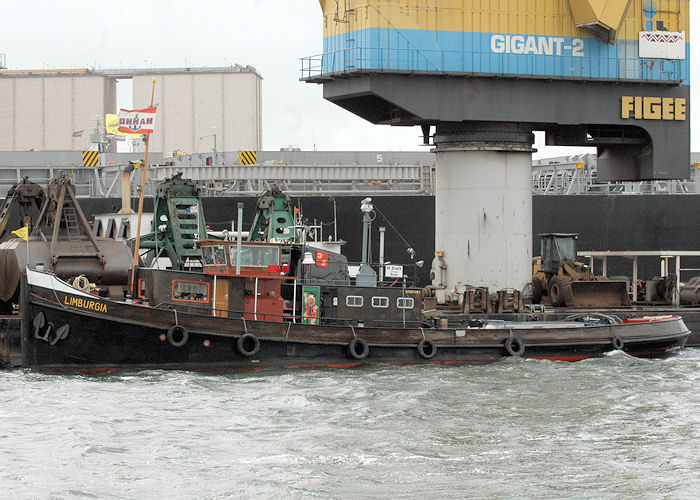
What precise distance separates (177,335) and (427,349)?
6.88m

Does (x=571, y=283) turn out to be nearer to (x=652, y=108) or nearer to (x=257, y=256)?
(x=652, y=108)

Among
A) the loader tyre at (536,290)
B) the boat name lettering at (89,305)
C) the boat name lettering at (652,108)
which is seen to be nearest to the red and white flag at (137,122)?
the boat name lettering at (89,305)

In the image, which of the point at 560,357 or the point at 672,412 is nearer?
the point at 672,412

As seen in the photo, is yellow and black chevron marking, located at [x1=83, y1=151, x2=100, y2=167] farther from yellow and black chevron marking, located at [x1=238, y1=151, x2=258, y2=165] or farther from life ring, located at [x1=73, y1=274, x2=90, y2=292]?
life ring, located at [x1=73, y1=274, x2=90, y2=292]

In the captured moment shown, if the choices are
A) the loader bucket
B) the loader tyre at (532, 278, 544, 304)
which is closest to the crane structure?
the loader tyre at (532, 278, 544, 304)

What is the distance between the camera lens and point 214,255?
29531 mm

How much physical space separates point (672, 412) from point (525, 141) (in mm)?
15626

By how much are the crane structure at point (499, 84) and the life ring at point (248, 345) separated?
9321 millimetres

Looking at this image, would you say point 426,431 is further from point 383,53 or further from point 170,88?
point 170,88

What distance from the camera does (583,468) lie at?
57.5 feet

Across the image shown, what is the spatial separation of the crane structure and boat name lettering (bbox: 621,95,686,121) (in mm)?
33

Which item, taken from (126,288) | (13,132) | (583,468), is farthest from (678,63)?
(13,132)

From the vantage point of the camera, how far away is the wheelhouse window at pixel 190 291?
96.2ft

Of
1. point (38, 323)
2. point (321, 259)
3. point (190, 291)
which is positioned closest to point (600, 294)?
point (321, 259)
